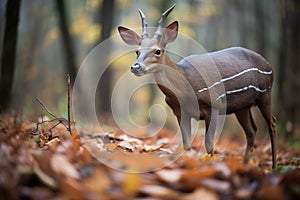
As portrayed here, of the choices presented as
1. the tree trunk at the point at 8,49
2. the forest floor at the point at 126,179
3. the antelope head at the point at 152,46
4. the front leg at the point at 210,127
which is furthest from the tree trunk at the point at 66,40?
the forest floor at the point at 126,179

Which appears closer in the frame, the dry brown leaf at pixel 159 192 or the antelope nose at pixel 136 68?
the dry brown leaf at pixel 159 192

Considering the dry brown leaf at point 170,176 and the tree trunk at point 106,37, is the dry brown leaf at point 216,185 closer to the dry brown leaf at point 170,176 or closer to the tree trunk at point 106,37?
the dry brown leaf at point 170,176

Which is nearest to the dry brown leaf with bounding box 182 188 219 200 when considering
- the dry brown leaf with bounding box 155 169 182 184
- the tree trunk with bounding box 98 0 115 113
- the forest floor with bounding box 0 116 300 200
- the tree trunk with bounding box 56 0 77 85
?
the forest floor with bounding box 0 116 300 200

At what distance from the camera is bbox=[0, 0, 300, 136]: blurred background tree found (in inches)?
383

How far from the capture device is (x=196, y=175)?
8.38 ft

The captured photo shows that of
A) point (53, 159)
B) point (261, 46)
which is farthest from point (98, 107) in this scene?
point (53, 159)

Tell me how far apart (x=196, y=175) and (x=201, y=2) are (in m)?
18.9

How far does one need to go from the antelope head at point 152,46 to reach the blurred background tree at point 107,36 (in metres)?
2.03

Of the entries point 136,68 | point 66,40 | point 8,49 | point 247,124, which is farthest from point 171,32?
point 66,40

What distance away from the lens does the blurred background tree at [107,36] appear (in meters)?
9.73

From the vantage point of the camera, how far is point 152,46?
14.8 feet

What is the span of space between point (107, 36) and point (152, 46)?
7490 millimetres

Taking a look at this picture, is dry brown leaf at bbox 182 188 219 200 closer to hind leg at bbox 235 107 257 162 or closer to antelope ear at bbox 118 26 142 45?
antelope ear at bbox 118 26 142 45

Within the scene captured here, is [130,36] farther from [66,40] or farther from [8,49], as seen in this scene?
[66,40]
